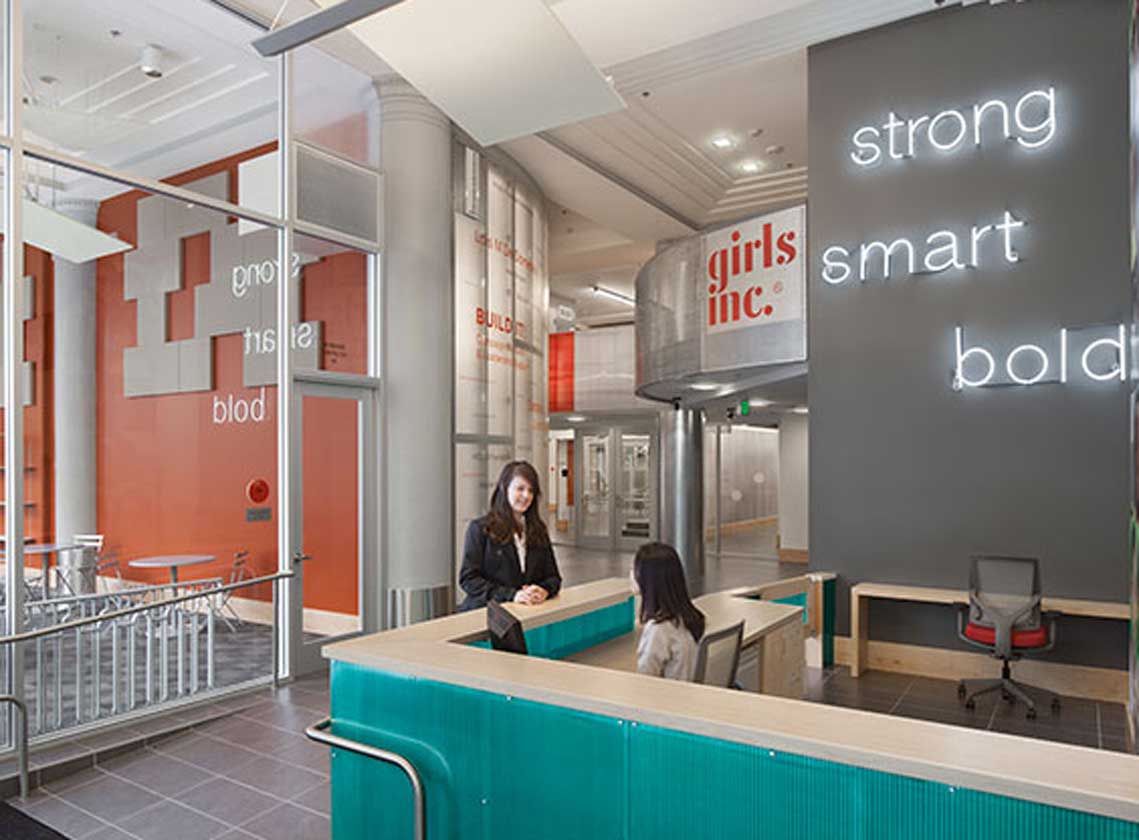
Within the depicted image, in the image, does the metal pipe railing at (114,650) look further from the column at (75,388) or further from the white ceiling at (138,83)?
the white ceiling at (138,83)

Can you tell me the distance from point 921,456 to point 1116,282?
187 centimetres

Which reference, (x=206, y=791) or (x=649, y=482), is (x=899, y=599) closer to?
(x=206, y=791)

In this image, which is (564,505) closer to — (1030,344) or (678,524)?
(678,524)

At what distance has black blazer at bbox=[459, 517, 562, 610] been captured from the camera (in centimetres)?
397

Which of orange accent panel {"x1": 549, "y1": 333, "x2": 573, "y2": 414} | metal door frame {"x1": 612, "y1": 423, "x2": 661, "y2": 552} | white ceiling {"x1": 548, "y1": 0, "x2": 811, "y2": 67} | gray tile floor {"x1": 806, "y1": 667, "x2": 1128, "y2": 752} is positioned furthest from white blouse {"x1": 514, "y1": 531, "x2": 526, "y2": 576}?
orange accent panel {"x1": 549, "y1": 333, "x2": 573, "y2": 414}

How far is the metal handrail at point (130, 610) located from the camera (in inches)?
165

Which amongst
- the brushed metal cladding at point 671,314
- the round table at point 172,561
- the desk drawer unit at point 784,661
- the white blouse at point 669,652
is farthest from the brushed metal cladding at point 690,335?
the round table at point 172,561

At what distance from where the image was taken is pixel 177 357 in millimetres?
5789

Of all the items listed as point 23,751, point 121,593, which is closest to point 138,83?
point 121,593

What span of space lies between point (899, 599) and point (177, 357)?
5.97m

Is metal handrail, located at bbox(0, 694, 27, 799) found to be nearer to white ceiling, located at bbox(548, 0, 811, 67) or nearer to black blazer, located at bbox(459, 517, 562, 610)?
black blazer, located at bbox(459, 517, 562, 610)

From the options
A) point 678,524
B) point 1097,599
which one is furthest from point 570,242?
point 1097,599

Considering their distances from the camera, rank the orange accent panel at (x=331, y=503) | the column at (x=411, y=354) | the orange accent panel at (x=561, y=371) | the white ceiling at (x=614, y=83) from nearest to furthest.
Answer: the white ceiling at (x=614, y=83) < the orange accent panel at (x=331, y=503) < the column at (x=411, y=354) < the orange accent panel at (x=561, y=371)

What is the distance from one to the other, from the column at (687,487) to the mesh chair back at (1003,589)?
6.09m
